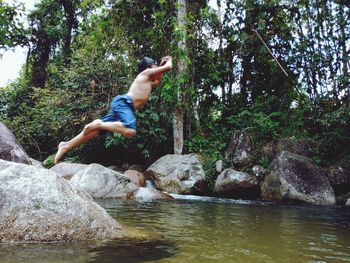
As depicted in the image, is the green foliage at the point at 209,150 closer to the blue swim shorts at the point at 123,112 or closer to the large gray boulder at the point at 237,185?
the large gray boulder at the point at 237,185

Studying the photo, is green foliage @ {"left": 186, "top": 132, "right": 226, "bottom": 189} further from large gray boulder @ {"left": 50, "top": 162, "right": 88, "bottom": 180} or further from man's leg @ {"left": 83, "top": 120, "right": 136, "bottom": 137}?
man's leg @ {"left": 83, "top": 120, "right": 136, "bottom": 137}

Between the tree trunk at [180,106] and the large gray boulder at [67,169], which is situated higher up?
the tree trunk at [180,106]

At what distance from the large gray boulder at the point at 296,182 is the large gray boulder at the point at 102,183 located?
162 inches

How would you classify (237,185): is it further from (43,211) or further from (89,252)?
(89,252)

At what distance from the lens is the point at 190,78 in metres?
Answer: 15.7

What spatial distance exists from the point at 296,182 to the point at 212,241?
22.3ft

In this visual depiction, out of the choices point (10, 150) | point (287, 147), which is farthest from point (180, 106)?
point (10, 150)

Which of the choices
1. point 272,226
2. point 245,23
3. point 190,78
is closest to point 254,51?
point 245,23

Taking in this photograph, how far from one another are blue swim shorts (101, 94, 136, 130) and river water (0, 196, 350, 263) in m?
1.56

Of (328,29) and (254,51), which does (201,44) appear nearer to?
(254,51)

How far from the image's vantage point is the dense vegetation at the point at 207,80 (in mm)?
14123

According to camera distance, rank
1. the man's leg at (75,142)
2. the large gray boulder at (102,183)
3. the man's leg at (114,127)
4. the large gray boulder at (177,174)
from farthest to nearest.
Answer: the large gray boulder at (177,174) < the large gray boulder at (102,183) < the man's leg at (75,142) < the man's leg at (114,127)

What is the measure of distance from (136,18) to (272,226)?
12736 millimetres

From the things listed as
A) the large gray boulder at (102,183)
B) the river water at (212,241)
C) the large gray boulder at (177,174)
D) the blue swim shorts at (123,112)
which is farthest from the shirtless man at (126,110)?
the large gray boulder at (177,174)
